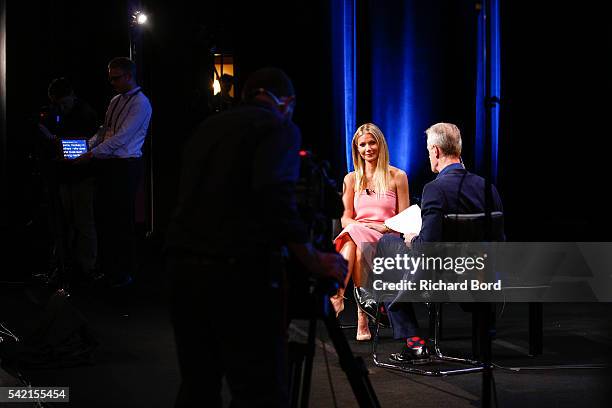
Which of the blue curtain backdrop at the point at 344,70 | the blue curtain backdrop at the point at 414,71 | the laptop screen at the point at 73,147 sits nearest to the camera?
the laptop screen at the point at 73,147

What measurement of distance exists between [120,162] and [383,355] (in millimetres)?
2264

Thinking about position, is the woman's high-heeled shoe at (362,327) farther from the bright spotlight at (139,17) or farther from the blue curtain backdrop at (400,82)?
the bright spotlight at (139,17)

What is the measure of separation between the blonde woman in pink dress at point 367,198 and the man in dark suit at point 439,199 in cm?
42

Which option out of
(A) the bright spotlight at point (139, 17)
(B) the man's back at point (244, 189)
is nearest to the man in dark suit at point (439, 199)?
(B) the man's back at point (244, 189)

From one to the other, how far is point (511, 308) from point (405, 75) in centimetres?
217

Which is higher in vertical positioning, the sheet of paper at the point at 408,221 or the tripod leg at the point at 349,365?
the sheet of paper at the point at 408,221

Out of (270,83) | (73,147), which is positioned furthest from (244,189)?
(73,147)

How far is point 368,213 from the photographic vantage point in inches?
222

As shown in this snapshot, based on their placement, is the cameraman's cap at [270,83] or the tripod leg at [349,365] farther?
the tripod leg at [349,365]

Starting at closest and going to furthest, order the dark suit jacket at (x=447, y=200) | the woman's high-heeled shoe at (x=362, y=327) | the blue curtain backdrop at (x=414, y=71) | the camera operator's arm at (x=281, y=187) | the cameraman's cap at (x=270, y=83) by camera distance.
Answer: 1. the camera operator's arm at (x=281, y=187)
2. the cameraman's cap at (x=270, y=83)
3. the dark suit jacket at (x=447, y=200)
4. the woman's high-heeled shoe at (x=362, y=327)
5. the blue curtain backdrop at (x=414, y=71)

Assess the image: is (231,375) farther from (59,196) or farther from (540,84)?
(540,84)

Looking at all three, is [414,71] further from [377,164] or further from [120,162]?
[120,162]

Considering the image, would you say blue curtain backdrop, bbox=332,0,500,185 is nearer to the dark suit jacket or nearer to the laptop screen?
the laptop screen

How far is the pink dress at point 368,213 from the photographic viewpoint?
18.0 feet
